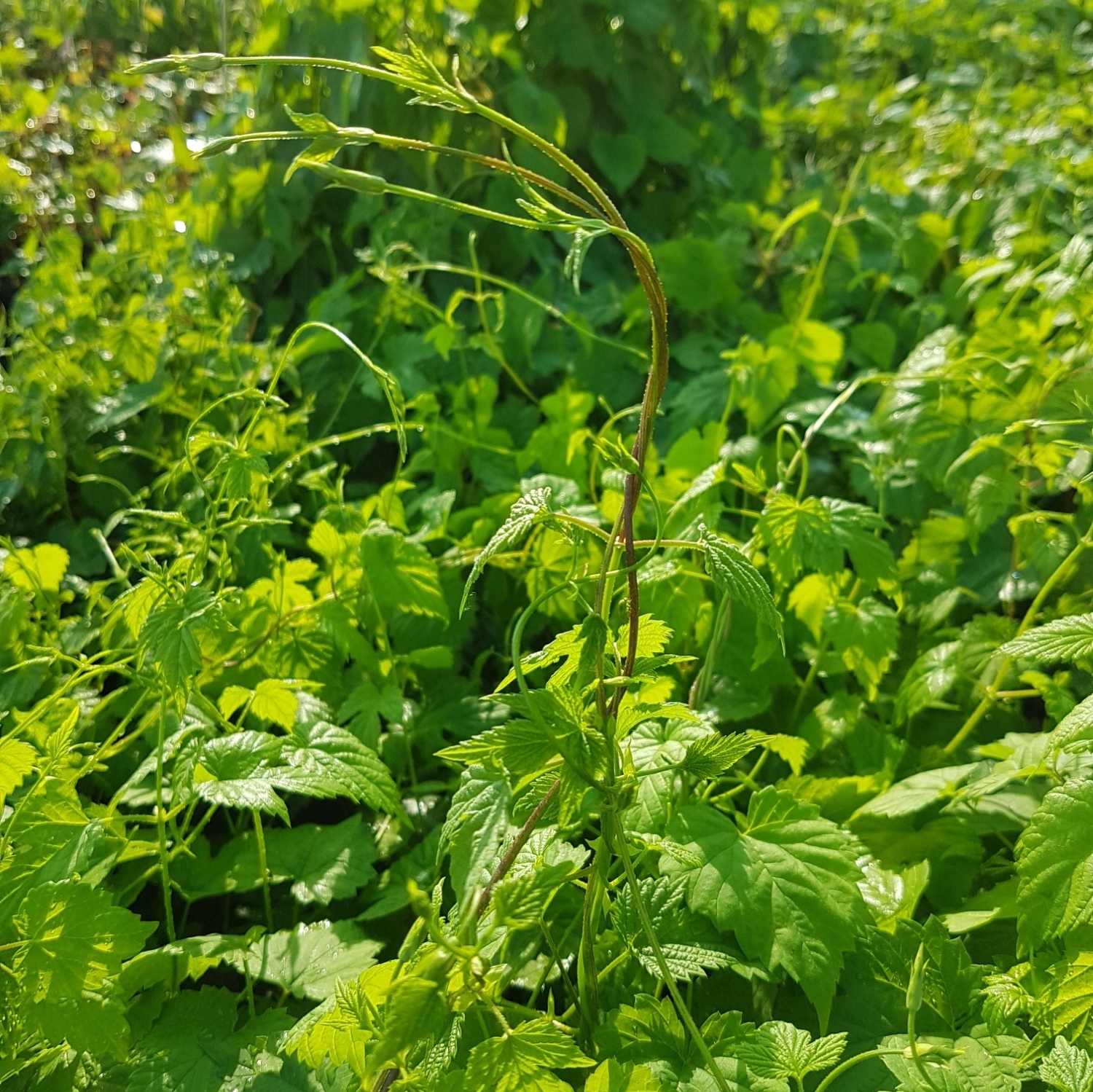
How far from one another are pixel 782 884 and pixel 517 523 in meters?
0.47

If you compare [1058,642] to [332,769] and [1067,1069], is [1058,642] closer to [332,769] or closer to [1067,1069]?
[1067,1069]

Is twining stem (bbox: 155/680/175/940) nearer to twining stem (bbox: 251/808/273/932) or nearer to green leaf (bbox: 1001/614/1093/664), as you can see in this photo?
twining stem (bbox: 251/808/273/932)

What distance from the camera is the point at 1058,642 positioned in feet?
2.99

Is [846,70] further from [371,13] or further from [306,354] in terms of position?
[306,354]

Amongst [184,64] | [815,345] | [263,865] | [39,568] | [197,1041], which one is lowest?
[197,1041]

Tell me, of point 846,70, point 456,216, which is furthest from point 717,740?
point 846,70

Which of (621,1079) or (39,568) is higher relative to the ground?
(39,568)

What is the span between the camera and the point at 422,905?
0.55m

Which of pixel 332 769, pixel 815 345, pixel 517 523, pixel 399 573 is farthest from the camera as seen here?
pixel 815 345

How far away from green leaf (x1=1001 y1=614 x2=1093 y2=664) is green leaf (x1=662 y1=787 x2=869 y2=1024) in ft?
0.84

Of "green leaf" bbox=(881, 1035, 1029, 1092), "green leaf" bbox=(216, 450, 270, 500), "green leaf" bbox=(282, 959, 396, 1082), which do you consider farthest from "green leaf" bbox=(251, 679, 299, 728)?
"green leaf" bbox=(881, 1035, 1029, 1092)

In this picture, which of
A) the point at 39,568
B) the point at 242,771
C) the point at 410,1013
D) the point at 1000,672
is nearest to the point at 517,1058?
the point at 410,1013

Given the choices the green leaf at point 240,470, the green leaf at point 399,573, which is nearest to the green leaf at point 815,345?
the green leaf at point 399,573

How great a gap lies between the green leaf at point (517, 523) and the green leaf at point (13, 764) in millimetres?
558
